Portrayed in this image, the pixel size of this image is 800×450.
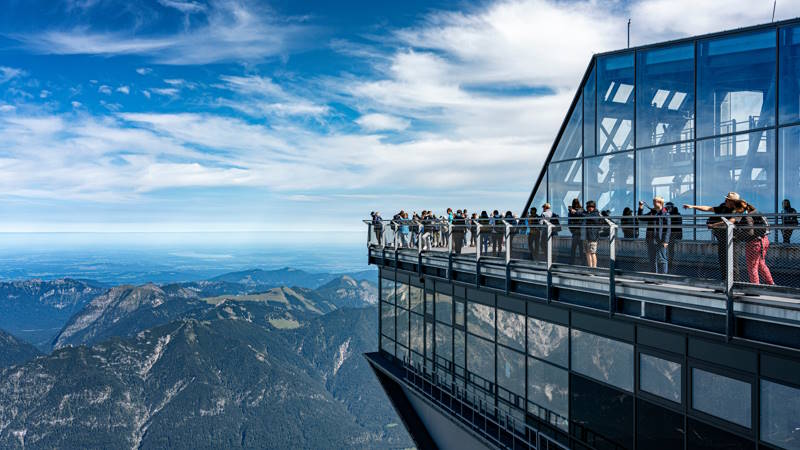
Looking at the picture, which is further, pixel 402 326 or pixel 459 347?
pixel 402 326

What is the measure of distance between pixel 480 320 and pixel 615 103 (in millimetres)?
10509

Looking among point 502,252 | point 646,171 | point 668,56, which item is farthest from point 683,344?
point 668,56

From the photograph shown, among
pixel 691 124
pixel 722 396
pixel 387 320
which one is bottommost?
pixel 387 320

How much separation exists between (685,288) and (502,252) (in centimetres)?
556

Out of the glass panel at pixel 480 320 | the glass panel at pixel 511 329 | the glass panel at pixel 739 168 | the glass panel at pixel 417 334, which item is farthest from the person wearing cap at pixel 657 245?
the glass panel at pixel 417 334

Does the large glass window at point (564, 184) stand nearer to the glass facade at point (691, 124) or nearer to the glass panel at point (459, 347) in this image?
the glass facade at point (691, 124)

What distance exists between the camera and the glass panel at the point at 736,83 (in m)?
16.9

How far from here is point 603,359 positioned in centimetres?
1213

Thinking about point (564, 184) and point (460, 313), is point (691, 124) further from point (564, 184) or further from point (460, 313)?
point (460, 313)

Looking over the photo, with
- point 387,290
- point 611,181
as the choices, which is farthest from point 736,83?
point 387,290

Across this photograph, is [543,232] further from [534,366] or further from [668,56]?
[668,56]

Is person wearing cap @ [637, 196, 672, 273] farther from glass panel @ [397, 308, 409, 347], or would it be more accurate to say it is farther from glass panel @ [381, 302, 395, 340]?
glass panel @ [381, 302, 395, 340]

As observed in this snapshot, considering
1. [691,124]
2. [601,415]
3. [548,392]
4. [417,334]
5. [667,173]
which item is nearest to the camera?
[601,415]

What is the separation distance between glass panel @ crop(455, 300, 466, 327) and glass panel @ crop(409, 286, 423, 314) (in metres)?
2.76
